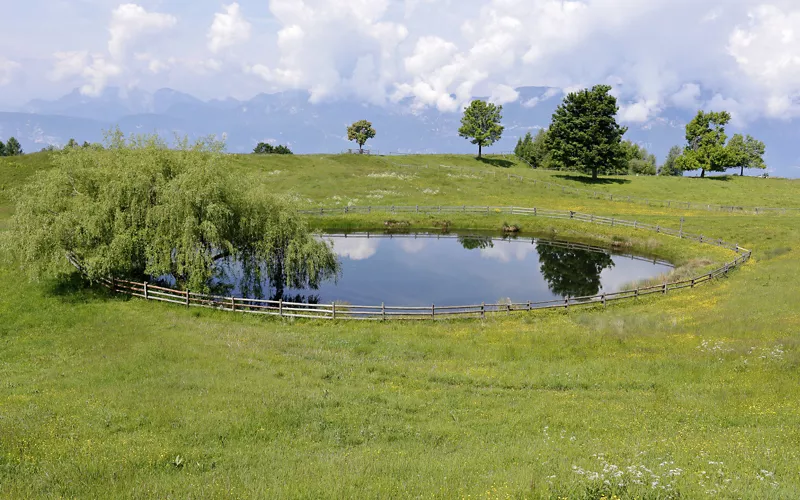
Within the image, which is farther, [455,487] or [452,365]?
[452,365]

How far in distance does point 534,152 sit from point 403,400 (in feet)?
425

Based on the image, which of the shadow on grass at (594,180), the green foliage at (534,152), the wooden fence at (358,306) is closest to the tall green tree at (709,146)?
the shadow on grass at (594,180)

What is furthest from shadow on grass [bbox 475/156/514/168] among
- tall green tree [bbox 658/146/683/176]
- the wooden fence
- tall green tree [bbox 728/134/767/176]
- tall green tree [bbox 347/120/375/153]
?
the wooden fence

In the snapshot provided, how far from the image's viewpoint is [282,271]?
122ft

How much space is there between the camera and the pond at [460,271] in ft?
132

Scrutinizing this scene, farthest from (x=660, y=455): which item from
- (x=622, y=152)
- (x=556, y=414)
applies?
(x=622, y=152)

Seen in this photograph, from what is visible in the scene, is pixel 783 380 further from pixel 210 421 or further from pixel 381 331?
pixel 210 421

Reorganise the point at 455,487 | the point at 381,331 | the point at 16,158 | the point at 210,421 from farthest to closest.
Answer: the point at 16,158 → the point at 381,331 → the point at 210,421 → the point at 455,487

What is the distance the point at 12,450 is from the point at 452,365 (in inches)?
658

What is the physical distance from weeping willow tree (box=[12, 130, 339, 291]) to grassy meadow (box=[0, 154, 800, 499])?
2697 millimetres

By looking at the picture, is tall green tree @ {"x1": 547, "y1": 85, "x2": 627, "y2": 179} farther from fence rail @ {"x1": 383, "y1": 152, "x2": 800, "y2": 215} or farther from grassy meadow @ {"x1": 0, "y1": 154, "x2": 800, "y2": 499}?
grassy meadow @ {"x1": 0, "y1": 154, "x2": 800, "y2": 499}

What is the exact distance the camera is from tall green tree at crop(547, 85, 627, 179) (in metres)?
90.0

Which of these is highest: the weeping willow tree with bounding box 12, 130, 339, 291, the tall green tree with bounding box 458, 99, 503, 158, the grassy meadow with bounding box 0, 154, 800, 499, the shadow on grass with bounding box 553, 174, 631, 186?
the tall green tree with bounding box 458, 99, 503, 158

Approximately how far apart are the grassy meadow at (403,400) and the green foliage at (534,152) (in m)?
97.2
